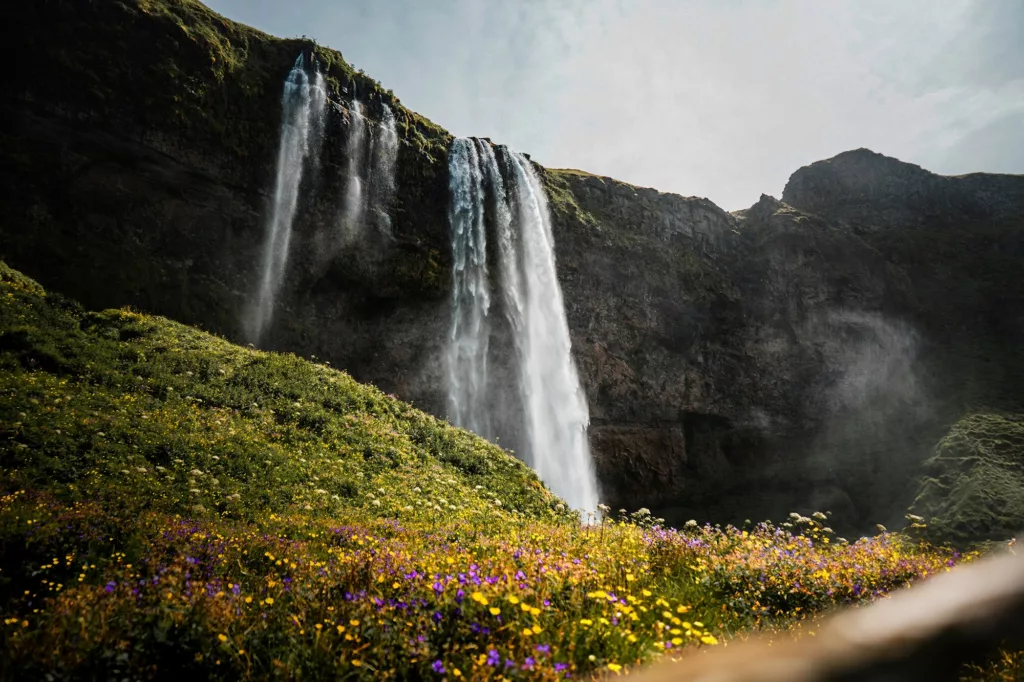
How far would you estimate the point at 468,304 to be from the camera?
107ft

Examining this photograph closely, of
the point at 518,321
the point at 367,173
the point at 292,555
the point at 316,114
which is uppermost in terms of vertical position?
Answer: the point at 316,114

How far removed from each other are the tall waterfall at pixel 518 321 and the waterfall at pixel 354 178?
221 inches

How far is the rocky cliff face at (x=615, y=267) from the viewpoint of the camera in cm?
2312

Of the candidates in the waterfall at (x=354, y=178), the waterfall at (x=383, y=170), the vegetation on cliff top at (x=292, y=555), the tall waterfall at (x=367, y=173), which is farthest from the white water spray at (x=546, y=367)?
the vegetation on cliff top at (x=292, y=555)

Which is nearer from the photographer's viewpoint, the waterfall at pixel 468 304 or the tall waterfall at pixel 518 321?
the waterfall at pixel 468 304

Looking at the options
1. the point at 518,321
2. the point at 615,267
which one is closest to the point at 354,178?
the point at 518,321

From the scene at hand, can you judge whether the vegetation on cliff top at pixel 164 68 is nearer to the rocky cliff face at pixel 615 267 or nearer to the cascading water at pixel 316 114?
the rocky cliff face at pixel 615 267

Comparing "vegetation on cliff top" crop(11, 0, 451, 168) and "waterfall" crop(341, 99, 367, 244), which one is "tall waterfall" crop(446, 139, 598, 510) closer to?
"waterfall" crop(341, 99, 367, 244)

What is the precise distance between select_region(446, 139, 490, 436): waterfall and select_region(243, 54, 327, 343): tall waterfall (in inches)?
344

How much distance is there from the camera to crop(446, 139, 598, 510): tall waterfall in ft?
107

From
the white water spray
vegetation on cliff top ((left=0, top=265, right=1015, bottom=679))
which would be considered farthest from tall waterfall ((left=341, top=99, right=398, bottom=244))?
vegetation on cliff top ((left=0, top=265, right=1015, bottom=679))

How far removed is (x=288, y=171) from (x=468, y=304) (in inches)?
476

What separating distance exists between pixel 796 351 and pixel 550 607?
163 feet

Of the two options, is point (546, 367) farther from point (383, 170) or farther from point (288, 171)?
point (288, 171)
